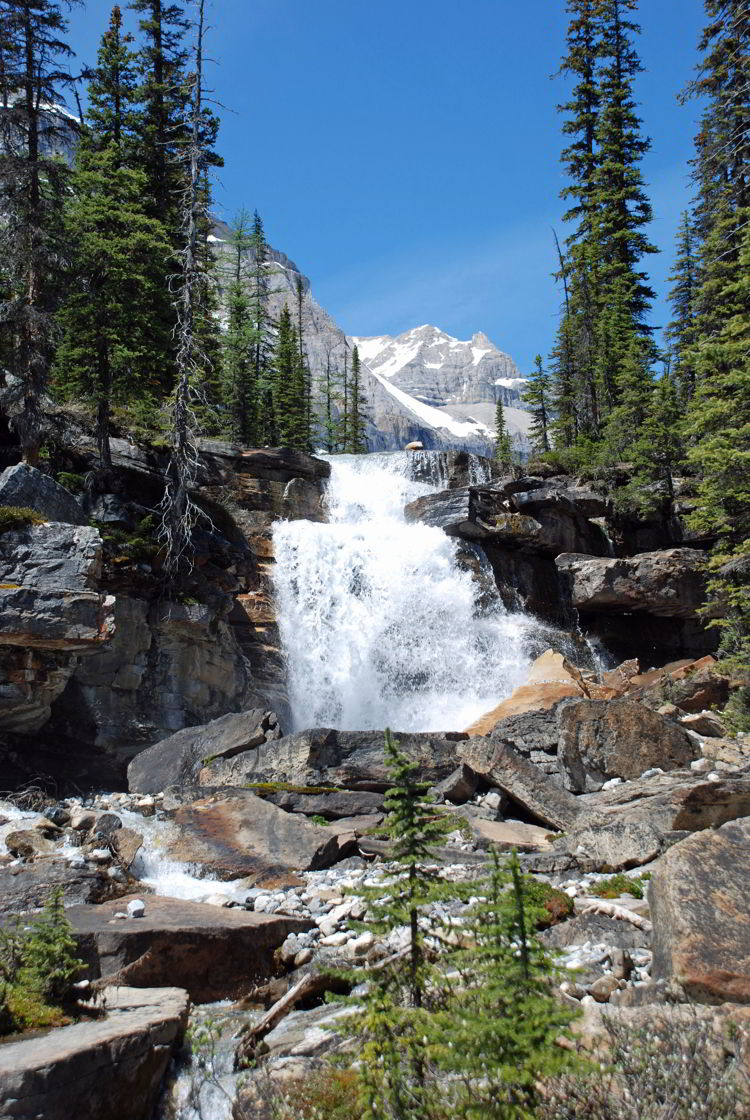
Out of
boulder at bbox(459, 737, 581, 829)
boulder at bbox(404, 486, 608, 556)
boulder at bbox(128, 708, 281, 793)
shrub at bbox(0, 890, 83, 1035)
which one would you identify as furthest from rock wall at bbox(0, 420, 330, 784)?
shrub at bbox(0, 890, 83, 1035)

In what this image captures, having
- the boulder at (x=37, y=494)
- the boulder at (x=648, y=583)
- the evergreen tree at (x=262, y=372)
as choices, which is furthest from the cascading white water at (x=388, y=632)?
the evergreen tree at (x=262, y=372)

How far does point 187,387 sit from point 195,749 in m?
10.7

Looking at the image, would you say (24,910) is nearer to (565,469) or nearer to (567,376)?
(565,469)

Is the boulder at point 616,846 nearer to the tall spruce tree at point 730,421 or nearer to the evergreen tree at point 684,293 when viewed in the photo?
the tall spruce tree at point 730,421

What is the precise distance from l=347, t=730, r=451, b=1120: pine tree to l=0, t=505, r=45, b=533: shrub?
13.1 meters

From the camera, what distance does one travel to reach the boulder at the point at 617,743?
37.6ft

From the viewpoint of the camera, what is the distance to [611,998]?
4570mm

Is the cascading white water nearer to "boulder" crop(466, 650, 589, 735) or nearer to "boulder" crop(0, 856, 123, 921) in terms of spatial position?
"boulder" crop(466, 650, 589, 735)

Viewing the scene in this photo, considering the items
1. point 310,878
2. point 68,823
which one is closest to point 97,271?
point 68,823

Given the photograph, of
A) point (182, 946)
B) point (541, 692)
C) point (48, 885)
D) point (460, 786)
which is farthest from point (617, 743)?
point (48, 885)

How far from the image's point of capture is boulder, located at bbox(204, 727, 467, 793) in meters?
12.4

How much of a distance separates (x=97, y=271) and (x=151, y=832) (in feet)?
57.3

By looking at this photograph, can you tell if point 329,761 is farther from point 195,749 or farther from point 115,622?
point 115,622

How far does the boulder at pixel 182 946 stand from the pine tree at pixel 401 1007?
2.18 meters
